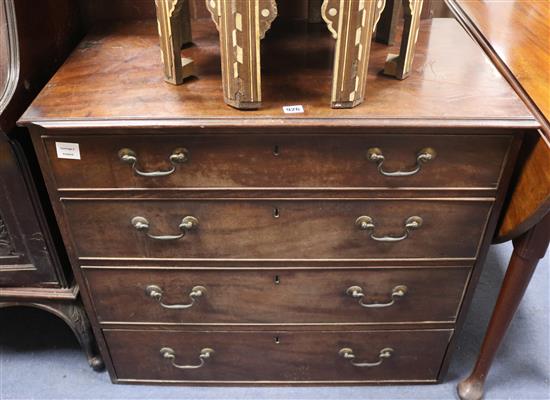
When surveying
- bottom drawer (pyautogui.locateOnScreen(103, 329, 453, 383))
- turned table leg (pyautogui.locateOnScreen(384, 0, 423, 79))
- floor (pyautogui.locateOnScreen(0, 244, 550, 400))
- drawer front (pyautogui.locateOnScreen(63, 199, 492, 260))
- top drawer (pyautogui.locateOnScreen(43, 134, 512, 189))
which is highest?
turned table leg (pyautogui.locateOnScreen(384, 0, 423, 79))

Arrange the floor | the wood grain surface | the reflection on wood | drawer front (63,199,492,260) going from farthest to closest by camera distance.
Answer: the floor → drawer front (63,199,492,260) → the wood grain surface → the reflection on wood

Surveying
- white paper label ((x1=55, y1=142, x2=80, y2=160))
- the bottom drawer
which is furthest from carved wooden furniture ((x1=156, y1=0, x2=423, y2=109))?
the bottom drawer

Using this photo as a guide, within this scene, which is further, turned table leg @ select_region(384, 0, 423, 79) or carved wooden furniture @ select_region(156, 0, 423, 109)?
turned table leg @ select_region(384, 0, 423, 79)

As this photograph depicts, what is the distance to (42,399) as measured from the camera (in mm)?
1446

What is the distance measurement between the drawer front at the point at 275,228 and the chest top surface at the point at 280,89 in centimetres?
20

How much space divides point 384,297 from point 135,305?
618 mm

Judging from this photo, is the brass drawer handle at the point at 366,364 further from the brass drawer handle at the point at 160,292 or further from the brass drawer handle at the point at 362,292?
the brass drawer handle at the point at 160,292

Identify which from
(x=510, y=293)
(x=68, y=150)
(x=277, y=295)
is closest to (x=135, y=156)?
(x=68, y=150)

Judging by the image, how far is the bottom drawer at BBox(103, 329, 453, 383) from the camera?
1.35 meters

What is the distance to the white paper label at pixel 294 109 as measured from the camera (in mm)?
985

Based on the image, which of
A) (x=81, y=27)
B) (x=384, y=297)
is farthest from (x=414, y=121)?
(x=81, y=27)

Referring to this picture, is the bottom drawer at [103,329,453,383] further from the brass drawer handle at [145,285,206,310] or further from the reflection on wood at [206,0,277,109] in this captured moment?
the reflection on wood at [206,0,277,109]

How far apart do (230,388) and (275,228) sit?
600mm

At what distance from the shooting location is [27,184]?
1106mm
